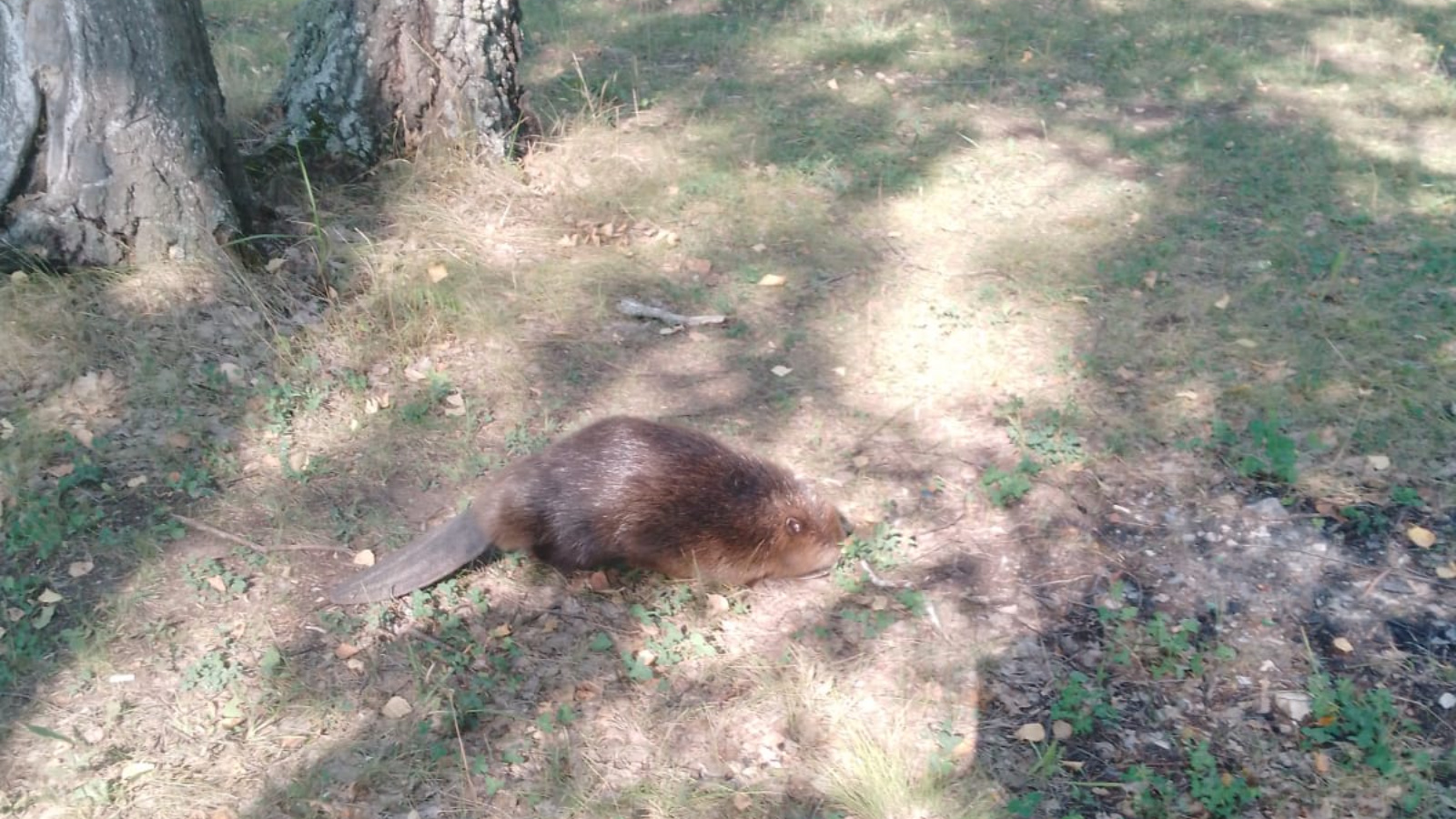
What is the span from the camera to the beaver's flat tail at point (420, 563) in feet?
11.6

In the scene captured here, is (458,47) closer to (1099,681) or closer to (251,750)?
(251,750)

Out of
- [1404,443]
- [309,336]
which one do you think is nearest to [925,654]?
[1404,443]

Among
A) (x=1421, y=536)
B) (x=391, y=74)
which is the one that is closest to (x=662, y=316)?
(x=391, y=74)

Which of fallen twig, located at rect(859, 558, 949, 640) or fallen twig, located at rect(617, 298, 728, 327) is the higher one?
fallen twig, located at rect(617, 298, 728, 327)

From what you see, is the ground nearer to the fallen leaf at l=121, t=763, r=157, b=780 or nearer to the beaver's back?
the fallen leaf at l=121, t=763, r=157, b=780

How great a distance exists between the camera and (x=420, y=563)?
3584 millimetres

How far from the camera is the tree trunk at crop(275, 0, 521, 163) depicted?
5.55 meters

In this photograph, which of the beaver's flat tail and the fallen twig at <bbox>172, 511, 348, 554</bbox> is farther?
the fallen twig at <bbox>172, 511, 348, 554</bbox>

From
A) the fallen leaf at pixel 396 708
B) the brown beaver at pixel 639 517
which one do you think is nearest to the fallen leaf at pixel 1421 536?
the brown beaver at pixel 639 517

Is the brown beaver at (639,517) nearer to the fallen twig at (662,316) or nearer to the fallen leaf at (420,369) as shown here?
the fallen leaf at (420,369)

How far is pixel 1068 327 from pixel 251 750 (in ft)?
12.7

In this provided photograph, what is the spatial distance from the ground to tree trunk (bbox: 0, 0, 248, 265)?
0.66 feet

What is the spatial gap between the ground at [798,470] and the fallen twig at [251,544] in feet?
0.04

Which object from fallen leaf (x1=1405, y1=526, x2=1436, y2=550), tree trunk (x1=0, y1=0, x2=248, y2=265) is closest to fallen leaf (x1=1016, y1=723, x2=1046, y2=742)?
fallen leaf (x1=1405, y1=526, x2=1436, y2=550)
